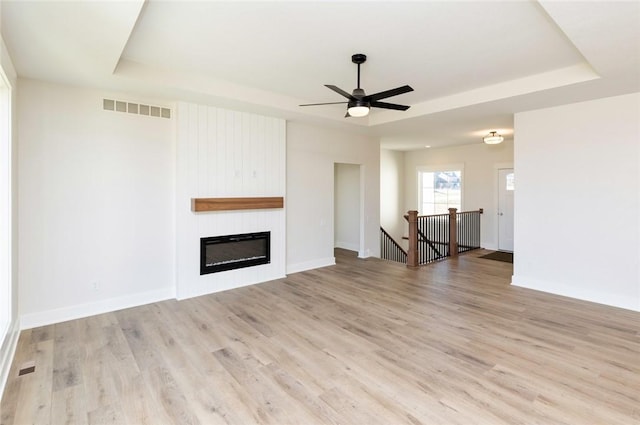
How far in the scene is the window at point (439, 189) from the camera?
903 centimetres

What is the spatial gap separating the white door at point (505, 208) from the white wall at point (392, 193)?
2.85 meters

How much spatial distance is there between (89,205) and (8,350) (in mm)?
1729

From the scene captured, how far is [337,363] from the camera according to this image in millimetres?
2832

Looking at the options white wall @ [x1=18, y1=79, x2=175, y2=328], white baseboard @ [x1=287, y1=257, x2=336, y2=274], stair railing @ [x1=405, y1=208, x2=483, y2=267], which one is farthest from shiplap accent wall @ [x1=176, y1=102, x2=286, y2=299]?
stair railing @ [x1=405, y1=208, x2=483, y2=267]

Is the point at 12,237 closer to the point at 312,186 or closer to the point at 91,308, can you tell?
the point at 91,308

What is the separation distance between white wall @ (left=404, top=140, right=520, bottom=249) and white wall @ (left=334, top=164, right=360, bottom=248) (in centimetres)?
309

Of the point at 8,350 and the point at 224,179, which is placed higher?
the point at 224,179

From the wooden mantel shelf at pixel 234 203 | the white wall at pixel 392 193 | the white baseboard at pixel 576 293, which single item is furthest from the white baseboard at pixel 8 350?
the white wall at pixel 392 193

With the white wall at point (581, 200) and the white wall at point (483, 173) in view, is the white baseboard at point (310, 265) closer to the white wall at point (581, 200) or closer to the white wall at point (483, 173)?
the white wall at point (581, 200)

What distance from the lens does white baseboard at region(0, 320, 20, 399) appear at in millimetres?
2520

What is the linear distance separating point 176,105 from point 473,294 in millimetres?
5004

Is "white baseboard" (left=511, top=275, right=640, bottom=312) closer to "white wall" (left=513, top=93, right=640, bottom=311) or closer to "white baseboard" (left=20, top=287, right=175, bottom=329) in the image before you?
"white wall" (left=513, top=93, right=640, bottom=311)

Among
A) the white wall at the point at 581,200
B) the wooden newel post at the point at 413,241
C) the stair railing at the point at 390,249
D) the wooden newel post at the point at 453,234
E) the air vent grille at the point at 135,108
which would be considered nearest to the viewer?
the air vent grille at the point at 135,108

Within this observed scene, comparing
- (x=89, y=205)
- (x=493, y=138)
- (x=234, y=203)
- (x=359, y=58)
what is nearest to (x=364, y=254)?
(x=234, y=203)
